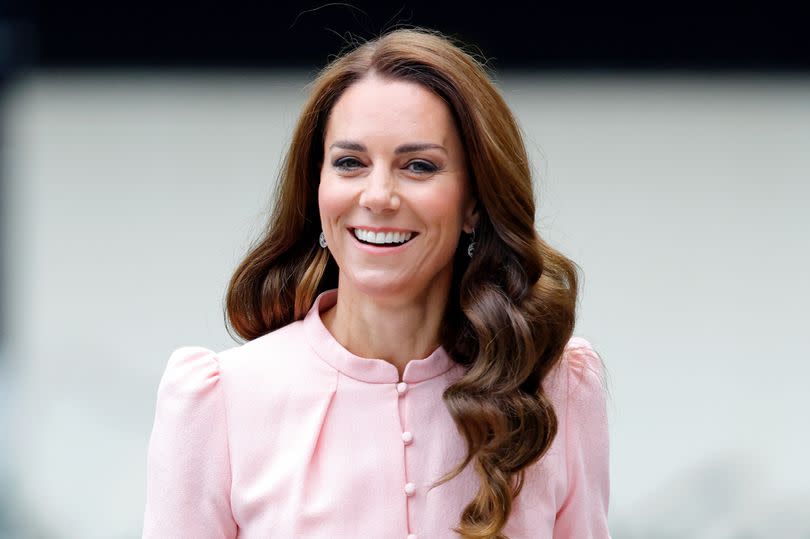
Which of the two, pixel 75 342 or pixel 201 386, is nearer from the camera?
pixel 201 386

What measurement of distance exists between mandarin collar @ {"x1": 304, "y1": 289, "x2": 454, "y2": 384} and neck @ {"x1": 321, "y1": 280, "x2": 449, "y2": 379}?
0.02 metres

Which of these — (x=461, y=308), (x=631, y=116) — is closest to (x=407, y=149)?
(x=461, y=308)

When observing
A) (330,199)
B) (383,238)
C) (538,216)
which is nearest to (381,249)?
(383,238)

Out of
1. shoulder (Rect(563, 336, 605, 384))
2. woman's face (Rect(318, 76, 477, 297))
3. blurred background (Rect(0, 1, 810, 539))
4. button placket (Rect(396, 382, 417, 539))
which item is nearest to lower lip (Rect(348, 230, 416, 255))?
woman's face (Rect(318, 76, 477, 297))

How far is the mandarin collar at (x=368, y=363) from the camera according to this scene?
2.47 meters

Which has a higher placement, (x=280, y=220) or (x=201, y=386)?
(x=280, y=220)

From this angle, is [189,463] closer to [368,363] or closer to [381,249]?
[368,363]

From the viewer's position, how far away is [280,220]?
2.56 m

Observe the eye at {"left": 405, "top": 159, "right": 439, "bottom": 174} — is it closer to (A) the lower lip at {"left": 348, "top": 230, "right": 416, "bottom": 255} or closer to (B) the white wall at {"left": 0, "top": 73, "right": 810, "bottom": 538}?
(A) the lower lip at {"left": 348, "top": 230, "right": 416, "bottom": 255}

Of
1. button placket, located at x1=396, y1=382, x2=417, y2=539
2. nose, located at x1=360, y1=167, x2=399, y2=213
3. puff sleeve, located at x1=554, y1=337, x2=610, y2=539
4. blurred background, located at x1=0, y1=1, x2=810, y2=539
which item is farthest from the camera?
blurred background, located at x1=0, y1=1, x2=810, y2=539

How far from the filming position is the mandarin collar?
2471 millimetres

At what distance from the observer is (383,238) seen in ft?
7.72

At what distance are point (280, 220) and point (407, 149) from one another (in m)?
0.33

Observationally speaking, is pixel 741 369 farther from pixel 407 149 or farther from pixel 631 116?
pixel 407 149
